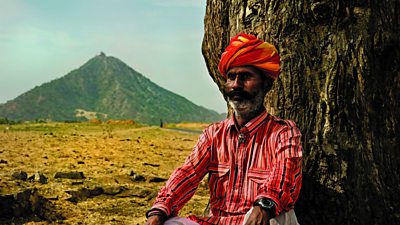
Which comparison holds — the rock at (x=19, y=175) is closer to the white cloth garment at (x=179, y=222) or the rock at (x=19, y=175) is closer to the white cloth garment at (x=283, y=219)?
the white cloth garment at (x=179, y=222)

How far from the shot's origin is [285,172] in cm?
322

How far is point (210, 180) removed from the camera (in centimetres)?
367

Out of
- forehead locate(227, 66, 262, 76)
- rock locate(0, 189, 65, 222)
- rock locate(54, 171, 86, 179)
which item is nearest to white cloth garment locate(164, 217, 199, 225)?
forehead locate(227, 66, 262, 76)

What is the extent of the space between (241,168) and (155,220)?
698 millimetres

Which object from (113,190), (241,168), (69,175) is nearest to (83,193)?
(113,190)

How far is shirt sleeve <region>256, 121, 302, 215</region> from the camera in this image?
3.16 meters

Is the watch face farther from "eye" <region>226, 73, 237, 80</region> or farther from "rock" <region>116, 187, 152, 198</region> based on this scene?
"rock" <region>116, 187, 152, 198</region>

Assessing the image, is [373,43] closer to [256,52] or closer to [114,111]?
[256,52]

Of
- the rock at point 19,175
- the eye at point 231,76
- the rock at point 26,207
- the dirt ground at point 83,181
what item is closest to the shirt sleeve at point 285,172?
Answer: the eye at point 231,76

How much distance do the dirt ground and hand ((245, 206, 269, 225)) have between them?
11.0 ft

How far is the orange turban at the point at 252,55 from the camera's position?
3408 millimetres

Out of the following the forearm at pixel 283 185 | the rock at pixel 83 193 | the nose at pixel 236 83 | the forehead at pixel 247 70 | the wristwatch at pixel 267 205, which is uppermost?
the forehead at pixel 247 70

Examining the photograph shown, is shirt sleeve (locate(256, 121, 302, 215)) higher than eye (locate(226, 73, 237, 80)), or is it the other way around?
eye (locate(226, 73, 237, 80))

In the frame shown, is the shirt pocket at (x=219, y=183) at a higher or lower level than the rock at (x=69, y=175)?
higher
